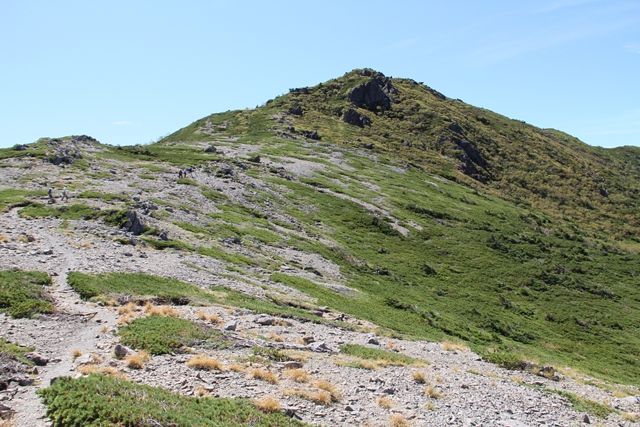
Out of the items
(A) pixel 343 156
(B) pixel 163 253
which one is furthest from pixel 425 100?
(B) pixel 163 253

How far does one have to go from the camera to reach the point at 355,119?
506 ft

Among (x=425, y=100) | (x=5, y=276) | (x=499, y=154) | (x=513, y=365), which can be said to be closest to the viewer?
(x=5, y=276)

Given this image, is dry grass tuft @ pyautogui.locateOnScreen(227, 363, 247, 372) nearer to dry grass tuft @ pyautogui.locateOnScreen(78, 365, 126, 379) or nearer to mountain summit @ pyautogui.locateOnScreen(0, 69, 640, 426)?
mountain summit @ pyautogui.locateOnScreen(0, 69, 640, 426)

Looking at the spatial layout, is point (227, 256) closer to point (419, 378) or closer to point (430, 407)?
point (419, 378)


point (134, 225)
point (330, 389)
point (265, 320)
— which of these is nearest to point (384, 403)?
point (330, 389)

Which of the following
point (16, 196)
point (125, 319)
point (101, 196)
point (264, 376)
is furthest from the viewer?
point (101, 196)

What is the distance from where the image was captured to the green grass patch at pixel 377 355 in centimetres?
2061

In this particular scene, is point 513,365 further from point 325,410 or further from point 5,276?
point 5,276

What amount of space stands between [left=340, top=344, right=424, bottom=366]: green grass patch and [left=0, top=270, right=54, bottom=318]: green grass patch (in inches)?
546

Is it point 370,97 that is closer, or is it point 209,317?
point 209,317

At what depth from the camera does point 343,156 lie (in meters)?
115

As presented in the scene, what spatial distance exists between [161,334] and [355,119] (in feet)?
468

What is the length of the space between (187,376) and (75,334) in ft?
20.3

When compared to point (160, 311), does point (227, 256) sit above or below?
above
